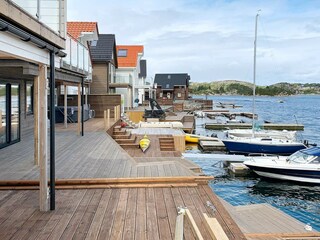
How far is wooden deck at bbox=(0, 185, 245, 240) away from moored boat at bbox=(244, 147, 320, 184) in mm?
8943

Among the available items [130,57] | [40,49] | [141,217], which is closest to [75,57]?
[40,49]

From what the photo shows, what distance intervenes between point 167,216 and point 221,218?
0.83 meters

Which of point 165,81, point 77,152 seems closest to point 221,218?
point 77,152

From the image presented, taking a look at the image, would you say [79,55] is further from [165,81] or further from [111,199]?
[165,81]

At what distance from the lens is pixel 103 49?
3064cm

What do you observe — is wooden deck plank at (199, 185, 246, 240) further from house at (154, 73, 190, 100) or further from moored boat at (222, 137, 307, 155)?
house at (154, 73, 190, 100)

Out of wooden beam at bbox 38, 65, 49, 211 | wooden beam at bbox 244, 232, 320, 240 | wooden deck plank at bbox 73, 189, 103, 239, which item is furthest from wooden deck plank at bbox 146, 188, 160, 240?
wooden beam at bbox 244, 232, 320, 240

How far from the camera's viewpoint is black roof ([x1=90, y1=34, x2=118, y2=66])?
29812 mm

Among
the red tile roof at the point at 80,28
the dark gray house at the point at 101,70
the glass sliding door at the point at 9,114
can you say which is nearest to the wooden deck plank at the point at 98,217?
the glass sliding door at the point at 9,114

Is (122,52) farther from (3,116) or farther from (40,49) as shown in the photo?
(40,49)

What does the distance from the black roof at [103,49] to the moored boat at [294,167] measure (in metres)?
18.2

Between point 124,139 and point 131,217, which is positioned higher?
point 124,139

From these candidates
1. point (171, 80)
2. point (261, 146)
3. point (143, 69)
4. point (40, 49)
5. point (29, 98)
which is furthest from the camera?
point (171, 80)

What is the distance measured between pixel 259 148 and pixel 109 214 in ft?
56.2
